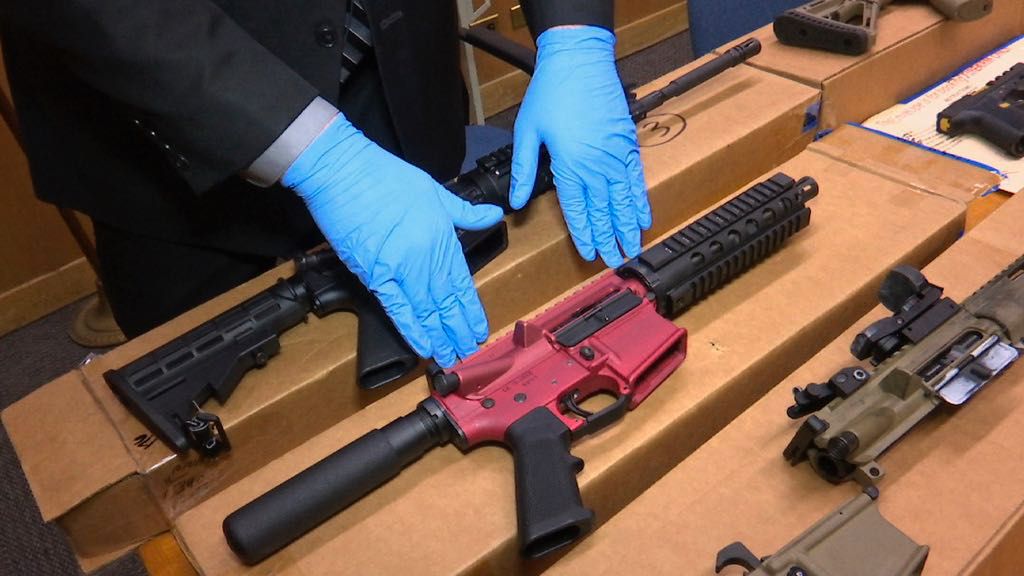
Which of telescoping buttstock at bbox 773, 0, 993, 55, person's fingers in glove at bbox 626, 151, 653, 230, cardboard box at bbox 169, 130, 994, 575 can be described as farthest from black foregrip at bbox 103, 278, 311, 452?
telescoping buttstock at bbox 773, 0, 993, 55

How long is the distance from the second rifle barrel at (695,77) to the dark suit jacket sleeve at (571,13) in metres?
0.14

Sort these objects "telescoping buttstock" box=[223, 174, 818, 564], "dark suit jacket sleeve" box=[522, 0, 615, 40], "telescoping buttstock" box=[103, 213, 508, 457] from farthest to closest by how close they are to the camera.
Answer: "dark suit jacket sleeve" box=[522, 0, 615, 40], "telescoping buttstock" box=[103, 213, 508, 457], "telescoping buttstock" box=[223, 174, 818, 564]

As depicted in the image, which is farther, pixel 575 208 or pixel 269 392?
pixel 575 208

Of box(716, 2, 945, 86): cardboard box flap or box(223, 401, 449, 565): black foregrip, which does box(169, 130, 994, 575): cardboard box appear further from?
box(716, 2, 945, 86): cardboard box flap

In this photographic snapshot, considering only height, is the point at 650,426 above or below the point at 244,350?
below

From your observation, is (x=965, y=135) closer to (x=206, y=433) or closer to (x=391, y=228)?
(x=391, y=228)

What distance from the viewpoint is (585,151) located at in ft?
3.35

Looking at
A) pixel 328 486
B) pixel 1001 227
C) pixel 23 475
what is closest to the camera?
pixel 328 486

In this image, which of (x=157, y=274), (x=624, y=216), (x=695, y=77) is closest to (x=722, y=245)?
(x=624, y=216)

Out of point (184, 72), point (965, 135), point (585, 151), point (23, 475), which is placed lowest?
point (23, 475)

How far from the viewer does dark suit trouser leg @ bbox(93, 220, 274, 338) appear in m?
1.06

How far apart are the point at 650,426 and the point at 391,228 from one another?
1.28ft

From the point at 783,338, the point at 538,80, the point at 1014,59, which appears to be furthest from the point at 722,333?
the point at 1014,59

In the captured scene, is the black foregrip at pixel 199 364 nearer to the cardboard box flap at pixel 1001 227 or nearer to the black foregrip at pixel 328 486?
the black foregrip at pixel 328 486
